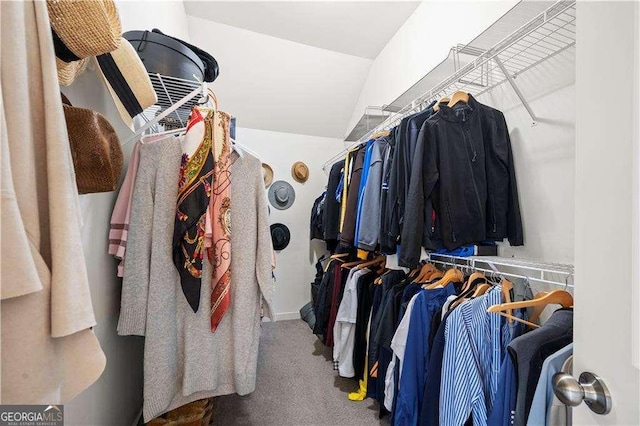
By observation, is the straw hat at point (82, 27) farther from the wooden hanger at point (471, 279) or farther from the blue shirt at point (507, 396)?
the wooden hanger at point (471, 279)

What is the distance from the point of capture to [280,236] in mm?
3119

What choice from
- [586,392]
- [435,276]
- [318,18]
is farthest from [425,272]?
[318,18]

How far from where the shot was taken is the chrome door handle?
41 cm

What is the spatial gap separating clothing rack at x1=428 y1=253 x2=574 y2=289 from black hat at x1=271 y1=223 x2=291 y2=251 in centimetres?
195

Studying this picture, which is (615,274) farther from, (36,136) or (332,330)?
(332,330)

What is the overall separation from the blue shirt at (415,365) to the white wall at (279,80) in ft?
8.02

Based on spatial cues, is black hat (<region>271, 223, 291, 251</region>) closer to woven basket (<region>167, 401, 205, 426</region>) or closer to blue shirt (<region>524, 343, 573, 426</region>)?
woven basket (<region>167, 401, 205, 426</region>)

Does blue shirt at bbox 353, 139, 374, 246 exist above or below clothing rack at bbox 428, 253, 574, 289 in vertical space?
above

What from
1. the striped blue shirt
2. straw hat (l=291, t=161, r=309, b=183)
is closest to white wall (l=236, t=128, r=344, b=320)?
straw hat (l=291, t=161, r=309, b=183)

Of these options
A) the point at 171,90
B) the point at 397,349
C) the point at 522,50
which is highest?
the point at 522,50

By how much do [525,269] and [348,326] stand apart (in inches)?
42.6

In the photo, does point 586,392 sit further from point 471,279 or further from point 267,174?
point 267,174

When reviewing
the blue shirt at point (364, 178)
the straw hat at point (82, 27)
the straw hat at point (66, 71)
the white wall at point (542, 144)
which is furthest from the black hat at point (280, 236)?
the straw hat at point (82, 27)

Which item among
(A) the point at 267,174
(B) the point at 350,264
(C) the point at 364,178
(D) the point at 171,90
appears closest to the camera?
(D) the point at 171,90
